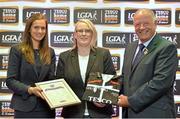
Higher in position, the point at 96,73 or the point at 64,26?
the point at 64,26

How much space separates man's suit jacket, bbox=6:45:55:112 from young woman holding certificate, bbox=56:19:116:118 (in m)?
0.19

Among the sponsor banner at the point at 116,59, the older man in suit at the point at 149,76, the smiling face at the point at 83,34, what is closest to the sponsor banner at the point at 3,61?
the sponsor banner at the point at 116,59

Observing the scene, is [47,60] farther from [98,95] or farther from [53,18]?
[53,18]

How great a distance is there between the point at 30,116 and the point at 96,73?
0.66 metres

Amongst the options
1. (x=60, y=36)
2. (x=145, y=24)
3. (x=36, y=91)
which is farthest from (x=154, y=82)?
(x=60, y=36)

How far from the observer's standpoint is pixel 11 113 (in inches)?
155

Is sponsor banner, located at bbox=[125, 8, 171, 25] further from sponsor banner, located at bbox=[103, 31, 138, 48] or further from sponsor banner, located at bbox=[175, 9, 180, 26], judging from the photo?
sponsor banner, located at bbox=[103, 31, 138, 48]

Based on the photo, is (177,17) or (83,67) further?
(177,17)

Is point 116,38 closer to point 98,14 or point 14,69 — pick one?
point 98,14

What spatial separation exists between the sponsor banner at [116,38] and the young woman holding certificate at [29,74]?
117 centimetres

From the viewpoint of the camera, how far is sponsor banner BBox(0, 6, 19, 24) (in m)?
3.86

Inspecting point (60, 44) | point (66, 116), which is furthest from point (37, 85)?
point (60, 44)

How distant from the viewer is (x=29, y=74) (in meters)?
2.76

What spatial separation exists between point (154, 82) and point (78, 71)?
2.23 feet
